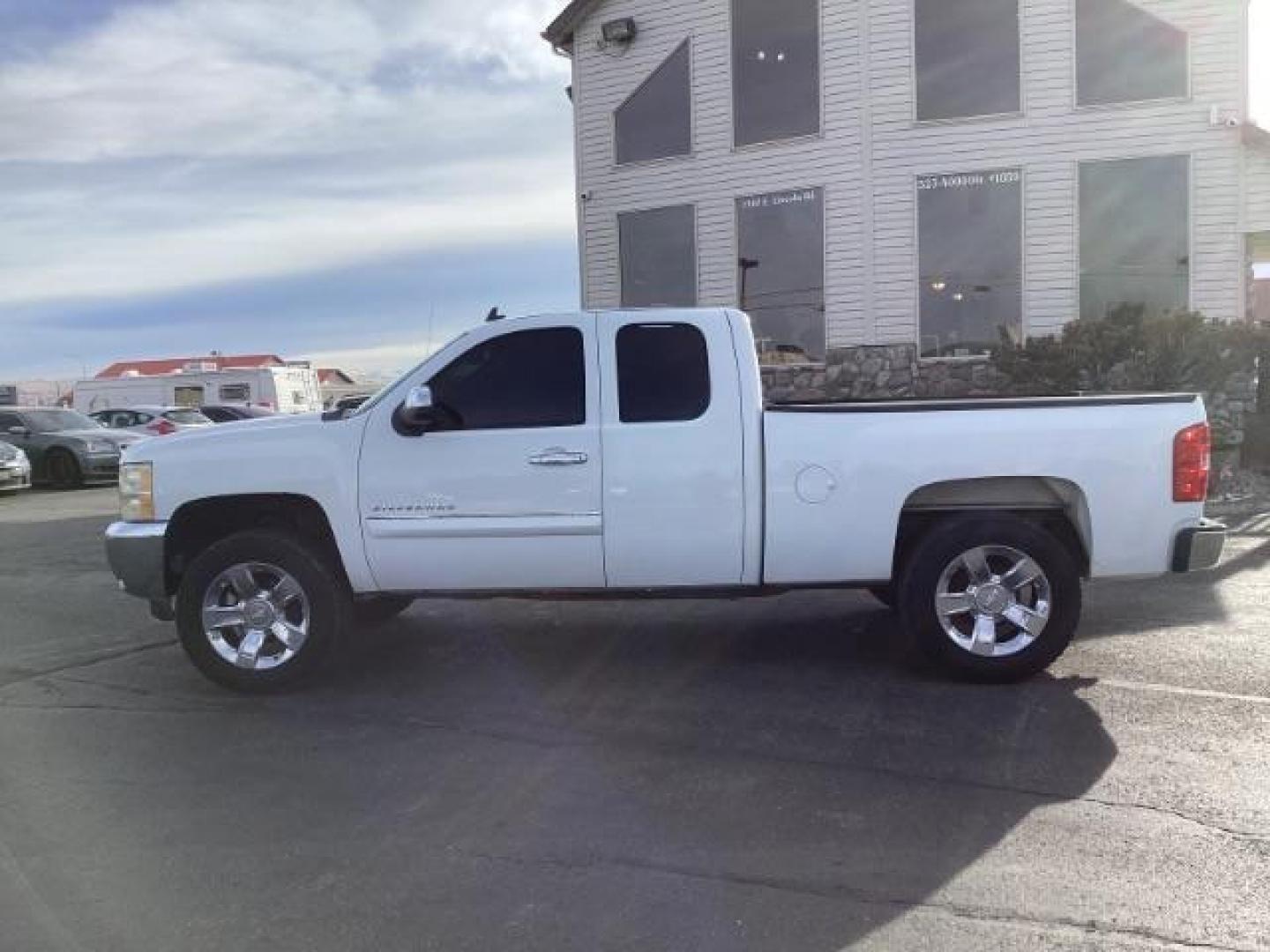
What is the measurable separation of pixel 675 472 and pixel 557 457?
0.61 meters

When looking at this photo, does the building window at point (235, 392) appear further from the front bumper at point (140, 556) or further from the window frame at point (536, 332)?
Answer: the window frame at point (536, 332)

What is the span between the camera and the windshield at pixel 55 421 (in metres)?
20.8

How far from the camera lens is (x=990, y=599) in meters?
5.78

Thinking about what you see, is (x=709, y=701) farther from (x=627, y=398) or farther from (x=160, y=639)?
(x=160, y=639)

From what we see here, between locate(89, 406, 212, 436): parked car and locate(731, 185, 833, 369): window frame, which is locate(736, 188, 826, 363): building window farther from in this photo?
locate(89, 406, 212, 436): parked car

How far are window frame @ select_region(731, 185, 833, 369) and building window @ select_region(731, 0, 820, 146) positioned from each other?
2.55 feet

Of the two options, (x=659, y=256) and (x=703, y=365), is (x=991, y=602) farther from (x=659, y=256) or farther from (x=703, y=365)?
(x=659, y=256)

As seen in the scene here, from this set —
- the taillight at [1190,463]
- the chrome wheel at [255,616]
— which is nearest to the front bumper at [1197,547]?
the taillight at [1190,463]

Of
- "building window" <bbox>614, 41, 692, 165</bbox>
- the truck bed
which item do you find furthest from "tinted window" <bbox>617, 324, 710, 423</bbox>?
"building window" <bbox>614, 41, 692, 165</bbox>

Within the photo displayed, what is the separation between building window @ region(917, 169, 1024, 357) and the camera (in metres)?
15.4

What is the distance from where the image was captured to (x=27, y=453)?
2044 cm

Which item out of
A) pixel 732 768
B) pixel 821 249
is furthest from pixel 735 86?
pixel 732 768

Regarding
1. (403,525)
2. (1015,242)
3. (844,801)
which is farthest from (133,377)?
(844,801)

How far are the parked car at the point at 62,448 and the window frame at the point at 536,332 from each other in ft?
52.9
